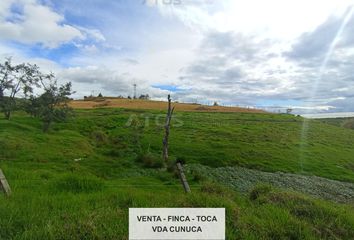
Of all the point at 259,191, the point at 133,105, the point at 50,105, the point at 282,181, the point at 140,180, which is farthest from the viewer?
the point at 133,105

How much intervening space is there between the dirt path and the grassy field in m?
2.49

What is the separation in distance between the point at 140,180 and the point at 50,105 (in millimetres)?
25524

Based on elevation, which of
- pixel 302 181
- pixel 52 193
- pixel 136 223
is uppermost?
pixel 136 223

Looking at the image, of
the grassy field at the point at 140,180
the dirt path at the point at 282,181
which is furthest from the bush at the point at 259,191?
the dirt path at the point at 282,181

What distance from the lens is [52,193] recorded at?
10.0 meters

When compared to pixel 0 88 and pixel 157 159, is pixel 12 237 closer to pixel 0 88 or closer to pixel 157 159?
pixel 157 159

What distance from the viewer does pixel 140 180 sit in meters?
23.0

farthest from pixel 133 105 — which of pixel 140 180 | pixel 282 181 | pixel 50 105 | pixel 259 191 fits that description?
pixel 259 191

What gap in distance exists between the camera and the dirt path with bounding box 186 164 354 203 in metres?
27.1

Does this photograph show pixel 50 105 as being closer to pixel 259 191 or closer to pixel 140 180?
pixel 140 180

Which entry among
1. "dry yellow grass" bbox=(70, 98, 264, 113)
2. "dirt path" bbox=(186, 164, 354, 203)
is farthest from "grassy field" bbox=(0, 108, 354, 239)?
"dry yellow grass" bbox=(70, 98, 264, 113)

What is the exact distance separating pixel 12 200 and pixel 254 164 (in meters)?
31.8

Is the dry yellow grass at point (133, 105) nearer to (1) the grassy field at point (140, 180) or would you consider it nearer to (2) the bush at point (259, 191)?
(1) the grassy field at point (140, 180)

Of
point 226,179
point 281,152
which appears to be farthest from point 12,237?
point 281,152
